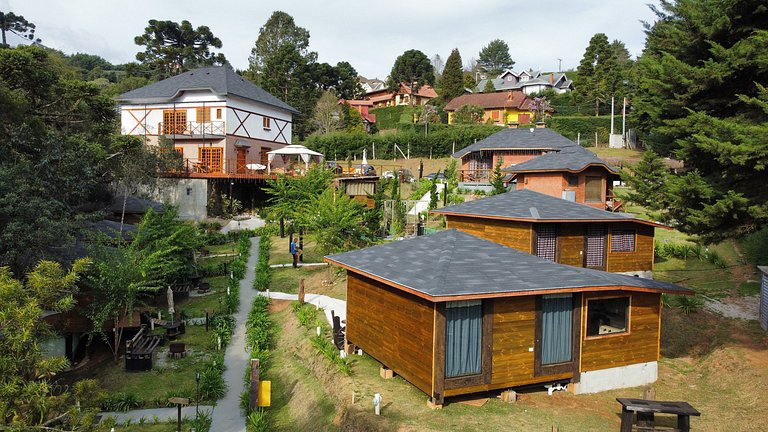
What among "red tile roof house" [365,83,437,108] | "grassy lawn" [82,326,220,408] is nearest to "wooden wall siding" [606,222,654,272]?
"grassy lawn" [82,326,220,408]

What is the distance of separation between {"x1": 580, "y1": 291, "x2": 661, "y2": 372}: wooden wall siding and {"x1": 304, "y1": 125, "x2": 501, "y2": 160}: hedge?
4439 centimetres

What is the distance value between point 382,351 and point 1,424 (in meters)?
8.01

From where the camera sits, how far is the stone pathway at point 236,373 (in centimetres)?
1379

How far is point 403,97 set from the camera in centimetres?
8538

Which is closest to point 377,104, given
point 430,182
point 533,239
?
point 430,182

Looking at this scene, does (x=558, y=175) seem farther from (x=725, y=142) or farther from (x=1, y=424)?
(x=1, y=424)

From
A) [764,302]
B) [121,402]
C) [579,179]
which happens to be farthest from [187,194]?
[764,302]

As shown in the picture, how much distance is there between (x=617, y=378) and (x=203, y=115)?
39499 millimetres

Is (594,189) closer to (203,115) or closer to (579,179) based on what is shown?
(579,179)

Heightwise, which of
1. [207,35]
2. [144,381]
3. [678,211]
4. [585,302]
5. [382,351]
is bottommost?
[144,381]

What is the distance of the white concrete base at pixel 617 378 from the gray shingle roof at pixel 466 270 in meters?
2.20

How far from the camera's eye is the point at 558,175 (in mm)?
29375

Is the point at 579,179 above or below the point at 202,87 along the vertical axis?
below

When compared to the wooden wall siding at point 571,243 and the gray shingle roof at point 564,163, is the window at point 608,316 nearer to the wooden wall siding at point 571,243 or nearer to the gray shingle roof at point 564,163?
the wooden wall siding at point 571,243
